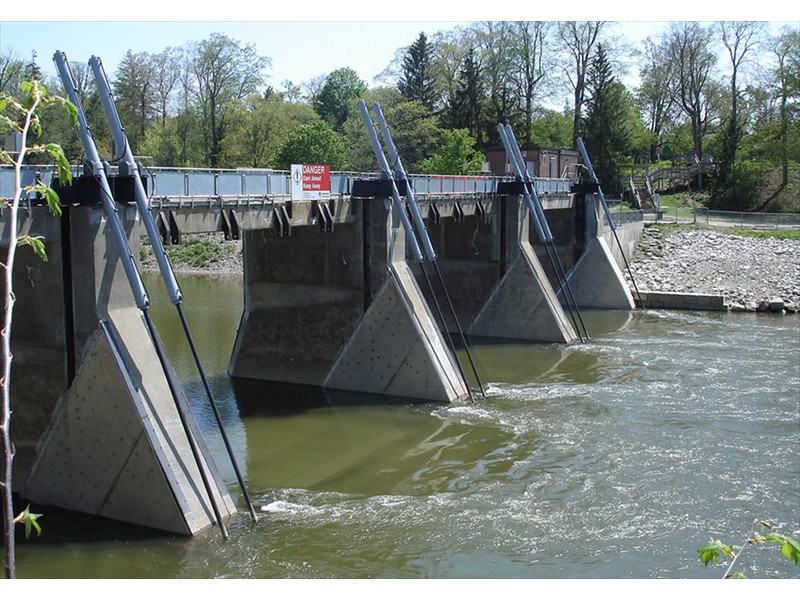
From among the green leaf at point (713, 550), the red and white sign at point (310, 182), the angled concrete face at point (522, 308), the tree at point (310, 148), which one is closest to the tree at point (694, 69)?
the tree at point (310, 148)

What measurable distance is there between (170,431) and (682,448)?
1257cm

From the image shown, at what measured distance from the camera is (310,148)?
62750mm

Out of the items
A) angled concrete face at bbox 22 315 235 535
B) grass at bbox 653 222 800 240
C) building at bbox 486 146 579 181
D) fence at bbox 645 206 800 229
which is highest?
building at bbox 486 146 579 181

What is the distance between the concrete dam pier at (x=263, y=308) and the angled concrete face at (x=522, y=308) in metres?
0.06

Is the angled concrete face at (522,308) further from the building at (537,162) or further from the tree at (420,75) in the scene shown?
the tree at (420,75)

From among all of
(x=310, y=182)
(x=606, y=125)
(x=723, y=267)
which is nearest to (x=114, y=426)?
(x=310, y=182)

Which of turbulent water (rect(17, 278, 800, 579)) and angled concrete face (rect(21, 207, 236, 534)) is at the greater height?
angled concrete face (rect(21, 207, 236, 534))

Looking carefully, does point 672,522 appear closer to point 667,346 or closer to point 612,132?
point 667,346

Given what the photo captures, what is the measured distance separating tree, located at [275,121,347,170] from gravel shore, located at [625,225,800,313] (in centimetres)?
2297

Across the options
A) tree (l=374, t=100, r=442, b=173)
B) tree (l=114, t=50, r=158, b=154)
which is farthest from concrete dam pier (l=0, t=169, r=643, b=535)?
tree (l=114, t=50, r=158, b=154)

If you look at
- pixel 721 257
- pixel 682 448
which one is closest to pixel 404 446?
pixel 682 448

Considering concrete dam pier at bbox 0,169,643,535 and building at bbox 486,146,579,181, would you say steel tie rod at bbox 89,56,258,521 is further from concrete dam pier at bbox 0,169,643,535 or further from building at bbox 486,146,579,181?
building at bbox 486,146,579,181

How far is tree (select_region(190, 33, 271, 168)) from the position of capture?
225 ft

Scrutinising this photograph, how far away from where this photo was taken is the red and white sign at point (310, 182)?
2512 cm
